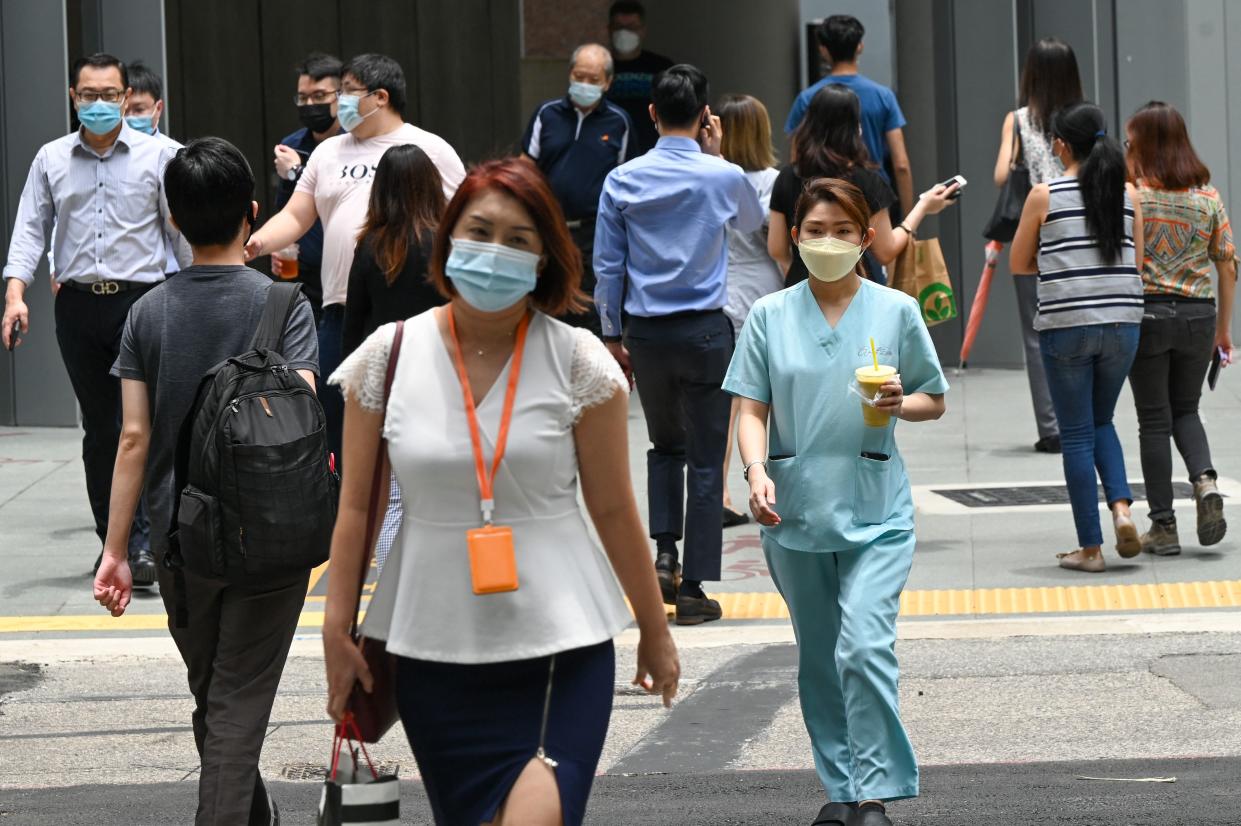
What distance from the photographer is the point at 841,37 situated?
1059 centimetres

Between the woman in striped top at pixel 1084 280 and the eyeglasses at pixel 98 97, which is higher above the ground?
the eyeglasses at pixel 98 97

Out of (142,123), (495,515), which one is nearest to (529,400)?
(495,515)

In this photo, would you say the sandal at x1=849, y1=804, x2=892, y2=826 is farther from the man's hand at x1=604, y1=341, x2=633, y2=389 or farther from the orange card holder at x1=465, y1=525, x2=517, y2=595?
the man's hand at x1=604, y1=341, x2=633, y2=389

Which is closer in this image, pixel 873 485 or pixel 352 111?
pixel 873 485

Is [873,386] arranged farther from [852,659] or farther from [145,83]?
[145,83]

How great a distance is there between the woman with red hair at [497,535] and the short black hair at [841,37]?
6973 millimetres

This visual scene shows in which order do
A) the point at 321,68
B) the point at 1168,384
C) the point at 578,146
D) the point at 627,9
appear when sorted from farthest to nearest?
the point at 627,9, the point at 578,146, the point at 321,68, the point at 1168,384

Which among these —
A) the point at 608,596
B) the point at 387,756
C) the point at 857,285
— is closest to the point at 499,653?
the point at 608,596

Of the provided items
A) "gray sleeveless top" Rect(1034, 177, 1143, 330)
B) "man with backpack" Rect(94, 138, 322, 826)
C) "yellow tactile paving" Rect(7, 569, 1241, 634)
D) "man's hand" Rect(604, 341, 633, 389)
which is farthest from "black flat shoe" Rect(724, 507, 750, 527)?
"man with backpack" Rect(94, 138, 322, 826)

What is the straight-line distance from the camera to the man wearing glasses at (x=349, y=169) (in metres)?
8.07

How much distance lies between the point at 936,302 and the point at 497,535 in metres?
5.88

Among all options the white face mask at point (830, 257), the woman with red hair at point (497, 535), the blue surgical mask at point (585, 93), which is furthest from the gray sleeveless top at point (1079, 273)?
the woman with red hair at point (497, 535)

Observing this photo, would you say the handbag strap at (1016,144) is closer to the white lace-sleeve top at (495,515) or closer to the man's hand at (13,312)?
the man's hand at (13,312)

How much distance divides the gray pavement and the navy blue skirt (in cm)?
174
